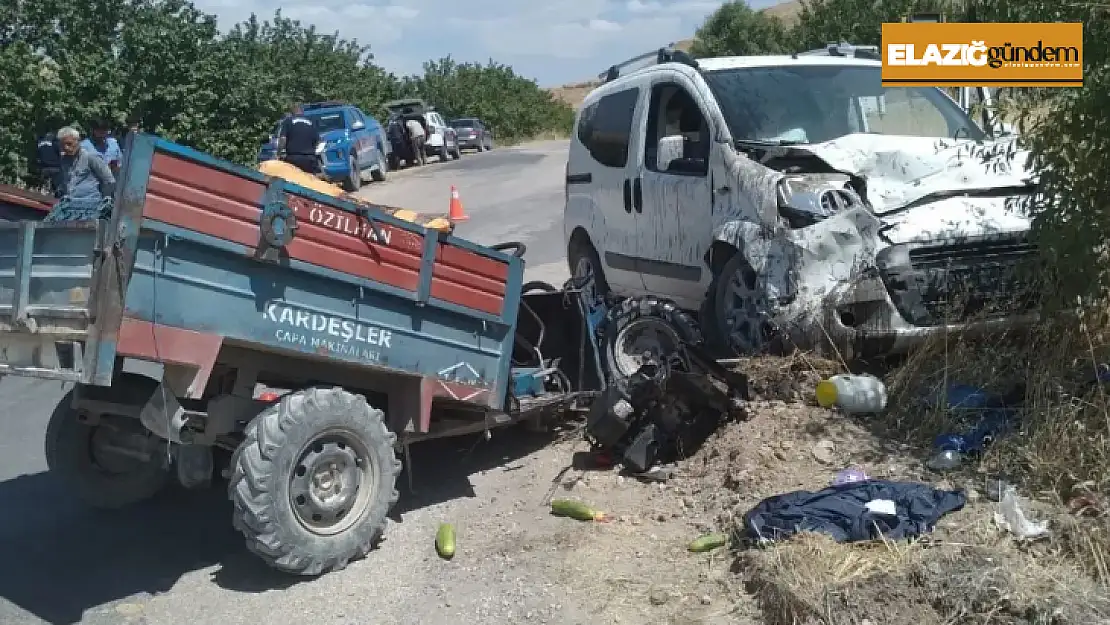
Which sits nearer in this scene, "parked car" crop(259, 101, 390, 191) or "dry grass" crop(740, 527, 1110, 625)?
"dry grass" crop(740, 527, 1110, 625)

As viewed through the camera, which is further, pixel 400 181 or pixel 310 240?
pixel 400 181

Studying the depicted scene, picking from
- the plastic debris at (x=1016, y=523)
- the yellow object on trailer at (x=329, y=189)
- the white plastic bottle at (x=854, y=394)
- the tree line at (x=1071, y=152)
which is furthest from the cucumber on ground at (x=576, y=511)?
the tree line at (x=1071, y=152)

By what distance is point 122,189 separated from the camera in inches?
161

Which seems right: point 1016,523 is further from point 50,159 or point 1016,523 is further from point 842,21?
point 842,21

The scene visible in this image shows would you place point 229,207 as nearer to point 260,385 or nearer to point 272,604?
point 260,385

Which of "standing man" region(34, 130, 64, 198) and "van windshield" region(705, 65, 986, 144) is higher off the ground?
"standing man" region(34, 130, 64, 198)

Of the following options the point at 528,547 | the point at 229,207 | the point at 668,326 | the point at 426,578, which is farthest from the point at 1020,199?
the point at 229,207

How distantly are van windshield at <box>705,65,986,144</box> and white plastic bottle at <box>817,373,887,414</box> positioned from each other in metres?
1.66

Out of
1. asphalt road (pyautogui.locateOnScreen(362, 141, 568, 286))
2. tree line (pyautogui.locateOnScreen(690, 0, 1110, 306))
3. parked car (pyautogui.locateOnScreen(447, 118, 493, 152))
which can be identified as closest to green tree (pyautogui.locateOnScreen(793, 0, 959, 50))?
asphalt road (pyautogui.locateOnScreen(362, 141, 568, 286))

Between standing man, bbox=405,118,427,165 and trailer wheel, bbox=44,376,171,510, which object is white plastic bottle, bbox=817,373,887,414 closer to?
trailer wheel, bbox=44,376,171,510

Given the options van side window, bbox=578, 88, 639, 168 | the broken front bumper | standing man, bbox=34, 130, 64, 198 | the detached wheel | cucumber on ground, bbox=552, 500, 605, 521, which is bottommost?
cucumber on ground, bbox=552, 500, 605, 521

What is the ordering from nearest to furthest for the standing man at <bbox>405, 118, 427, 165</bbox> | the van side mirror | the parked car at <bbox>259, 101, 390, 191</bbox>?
1. the van side mirror
2. the parked car at <bbox>259, 101, 390, 191</bbox>
3. the standing man at <bbox>405, 118, 427, 165</bbox>

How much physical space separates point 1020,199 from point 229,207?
393cm

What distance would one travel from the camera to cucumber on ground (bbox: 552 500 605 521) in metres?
5.19
